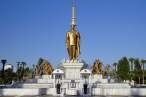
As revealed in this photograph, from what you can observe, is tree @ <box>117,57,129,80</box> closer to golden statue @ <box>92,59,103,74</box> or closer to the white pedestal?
golden statue @ <box>92,59,103,74</box>

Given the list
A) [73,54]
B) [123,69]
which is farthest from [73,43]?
[123,69]

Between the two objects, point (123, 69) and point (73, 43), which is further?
point (123, 69)

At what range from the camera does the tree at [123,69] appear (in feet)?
283

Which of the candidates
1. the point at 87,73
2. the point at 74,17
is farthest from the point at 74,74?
the point at 74,17

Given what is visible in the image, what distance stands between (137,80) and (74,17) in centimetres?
4328

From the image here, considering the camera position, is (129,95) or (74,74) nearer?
(129,95)

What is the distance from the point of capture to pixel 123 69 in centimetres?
8975

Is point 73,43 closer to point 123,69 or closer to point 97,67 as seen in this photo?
point 97,67

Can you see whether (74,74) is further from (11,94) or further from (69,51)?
(11,94)

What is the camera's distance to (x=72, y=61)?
43.2m

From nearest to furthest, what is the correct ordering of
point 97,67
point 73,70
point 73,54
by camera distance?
1. point 73,70
2. point 73,54
3. point 97,67

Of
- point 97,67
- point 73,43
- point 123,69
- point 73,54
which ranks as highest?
point 73,43

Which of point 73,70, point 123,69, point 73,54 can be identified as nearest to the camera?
point 73,70

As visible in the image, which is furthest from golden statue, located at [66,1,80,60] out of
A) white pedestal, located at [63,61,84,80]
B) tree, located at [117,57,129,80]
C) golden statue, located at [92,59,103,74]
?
tree, located at [117,57,129,80]
